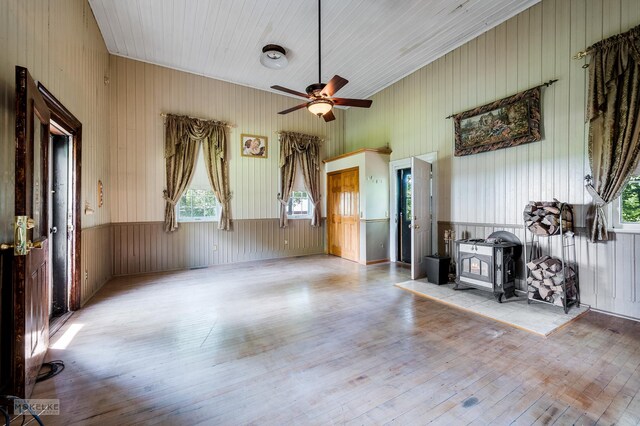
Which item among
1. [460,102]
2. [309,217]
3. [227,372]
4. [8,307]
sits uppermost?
[460,102]

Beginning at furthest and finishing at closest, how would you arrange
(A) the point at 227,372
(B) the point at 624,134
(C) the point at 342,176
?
1. (C) the point at 342,176
2. (B) the point at 624,134
3. (A) the point at 227,372

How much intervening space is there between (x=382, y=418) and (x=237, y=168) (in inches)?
221

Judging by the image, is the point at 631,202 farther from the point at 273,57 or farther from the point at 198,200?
the point at 198,200

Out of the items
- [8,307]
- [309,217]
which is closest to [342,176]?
[309,217]

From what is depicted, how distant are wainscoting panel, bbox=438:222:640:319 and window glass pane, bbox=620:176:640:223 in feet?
0.66

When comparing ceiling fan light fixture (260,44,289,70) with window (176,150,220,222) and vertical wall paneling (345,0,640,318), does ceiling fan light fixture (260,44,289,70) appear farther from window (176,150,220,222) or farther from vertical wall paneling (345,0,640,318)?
vertical wall paneling (345,0,640,318)

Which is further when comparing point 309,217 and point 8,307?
point 309,217

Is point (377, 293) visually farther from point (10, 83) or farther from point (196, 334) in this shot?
point (10, 83)

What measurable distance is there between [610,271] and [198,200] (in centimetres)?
671

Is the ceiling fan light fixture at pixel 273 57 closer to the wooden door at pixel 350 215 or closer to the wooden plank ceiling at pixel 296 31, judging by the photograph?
the wooden plank ceiling at pixel 296 31

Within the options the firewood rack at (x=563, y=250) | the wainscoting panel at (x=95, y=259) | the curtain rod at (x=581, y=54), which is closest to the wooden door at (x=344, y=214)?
the firewood rack at (x=563, y=250)

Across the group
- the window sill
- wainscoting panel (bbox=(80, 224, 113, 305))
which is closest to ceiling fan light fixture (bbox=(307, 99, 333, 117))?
wainscoting panel (bbox=(80, 224, 113, 305))

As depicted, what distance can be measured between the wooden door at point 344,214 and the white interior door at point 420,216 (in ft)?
5.35

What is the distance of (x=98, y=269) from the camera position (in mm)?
4344
